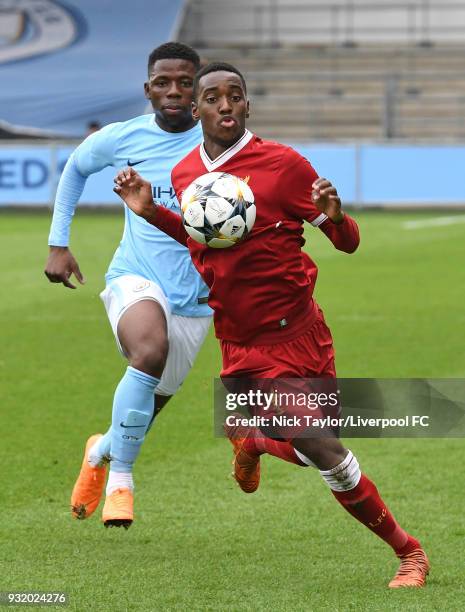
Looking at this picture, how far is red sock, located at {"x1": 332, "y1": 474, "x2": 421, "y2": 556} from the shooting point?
511 cm

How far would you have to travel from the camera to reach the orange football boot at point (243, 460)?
555 cm

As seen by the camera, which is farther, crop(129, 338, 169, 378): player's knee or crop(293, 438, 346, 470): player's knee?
crop(129, 338, 169, 378): player's knee

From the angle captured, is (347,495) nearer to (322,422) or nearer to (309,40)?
(322,422)

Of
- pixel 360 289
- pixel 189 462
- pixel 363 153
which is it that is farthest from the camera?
pixel 363 153

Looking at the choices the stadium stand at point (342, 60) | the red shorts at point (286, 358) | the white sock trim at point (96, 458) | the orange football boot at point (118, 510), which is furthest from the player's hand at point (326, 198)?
the stadium stand at point (342, 60)

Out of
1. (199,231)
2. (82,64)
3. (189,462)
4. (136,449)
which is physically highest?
(199,231)

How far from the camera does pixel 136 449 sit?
19.3ft

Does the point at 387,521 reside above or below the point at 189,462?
above

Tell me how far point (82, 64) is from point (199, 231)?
28431mm

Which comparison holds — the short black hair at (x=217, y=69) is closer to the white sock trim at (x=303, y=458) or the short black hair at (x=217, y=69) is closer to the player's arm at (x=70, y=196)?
the player's arm at (x=70, y=196)

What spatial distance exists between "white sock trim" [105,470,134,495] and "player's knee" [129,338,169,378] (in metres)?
0.47

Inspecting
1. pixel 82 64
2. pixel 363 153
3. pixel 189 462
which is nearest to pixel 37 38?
pixel 82 64

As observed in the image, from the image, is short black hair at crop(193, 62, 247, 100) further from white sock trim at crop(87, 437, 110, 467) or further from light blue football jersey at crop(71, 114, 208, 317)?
white sock trim at crop(87, 437, 110, 467)

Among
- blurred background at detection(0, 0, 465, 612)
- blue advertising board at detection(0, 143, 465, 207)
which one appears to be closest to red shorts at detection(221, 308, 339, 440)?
blurred background at detection(0, 0, 465, 612)
